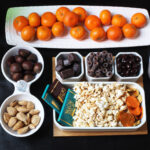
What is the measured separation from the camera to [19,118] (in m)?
1.21

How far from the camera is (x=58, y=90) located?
1198 millimetres

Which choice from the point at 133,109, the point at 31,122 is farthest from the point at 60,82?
the point at 133,109

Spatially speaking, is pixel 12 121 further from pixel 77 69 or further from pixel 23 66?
pixel 77 69

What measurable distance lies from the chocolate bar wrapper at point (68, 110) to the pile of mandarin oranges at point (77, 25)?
0.34 meters

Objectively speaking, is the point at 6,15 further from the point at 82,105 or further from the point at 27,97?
the point at 82,105

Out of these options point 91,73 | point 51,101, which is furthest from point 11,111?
point 91,73

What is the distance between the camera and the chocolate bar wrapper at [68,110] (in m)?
1.18

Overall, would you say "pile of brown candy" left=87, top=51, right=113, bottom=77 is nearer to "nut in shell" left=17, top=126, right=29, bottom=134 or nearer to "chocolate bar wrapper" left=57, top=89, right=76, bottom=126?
"chocolate bar wrapper" left=57, top=89, right=76, bottom=126

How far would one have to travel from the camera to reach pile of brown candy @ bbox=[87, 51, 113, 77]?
1.22 m

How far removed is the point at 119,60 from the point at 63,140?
1.59ft

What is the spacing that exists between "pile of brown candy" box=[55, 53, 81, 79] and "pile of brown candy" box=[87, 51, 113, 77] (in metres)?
0.07

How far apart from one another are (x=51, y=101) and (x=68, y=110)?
0.11 metres

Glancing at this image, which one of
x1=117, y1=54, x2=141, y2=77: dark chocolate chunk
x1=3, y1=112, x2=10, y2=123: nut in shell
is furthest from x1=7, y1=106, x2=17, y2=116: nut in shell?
x1=117, y1=54, x2=141, y2=77: dark chocolate chunk

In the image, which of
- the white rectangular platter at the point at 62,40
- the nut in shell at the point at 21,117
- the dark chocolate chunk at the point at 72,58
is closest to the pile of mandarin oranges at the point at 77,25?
the white rectangular platter at the point at 62,40
